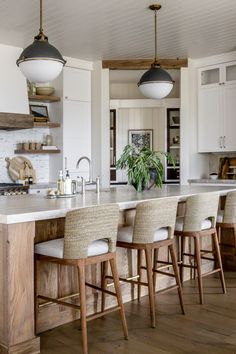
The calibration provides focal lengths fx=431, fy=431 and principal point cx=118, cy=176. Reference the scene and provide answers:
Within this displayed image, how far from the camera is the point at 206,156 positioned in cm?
670

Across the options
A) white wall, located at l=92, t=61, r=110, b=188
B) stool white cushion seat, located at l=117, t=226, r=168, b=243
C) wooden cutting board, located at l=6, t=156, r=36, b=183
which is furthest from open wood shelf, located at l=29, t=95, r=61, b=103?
stool white cushion seat, located at l=117, t=226, r=168, b=243

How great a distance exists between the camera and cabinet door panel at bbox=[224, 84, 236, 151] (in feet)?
20.2

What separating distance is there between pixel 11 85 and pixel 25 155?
109 centimetres

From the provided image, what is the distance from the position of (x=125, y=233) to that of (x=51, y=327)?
0.85 metres

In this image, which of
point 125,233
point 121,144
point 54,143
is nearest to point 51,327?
point 125,233

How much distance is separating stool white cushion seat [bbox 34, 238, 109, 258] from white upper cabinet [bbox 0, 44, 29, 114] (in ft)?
10.9

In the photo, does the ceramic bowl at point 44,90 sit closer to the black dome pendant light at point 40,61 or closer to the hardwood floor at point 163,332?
the black dome pendant light at point 40,61

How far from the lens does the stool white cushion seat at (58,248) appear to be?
269 centimetres

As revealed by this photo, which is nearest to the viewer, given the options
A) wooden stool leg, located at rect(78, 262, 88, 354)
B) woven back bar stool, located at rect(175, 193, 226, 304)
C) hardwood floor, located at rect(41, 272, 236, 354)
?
wooden stool leg, located at rect(78, 262, 88, 354)

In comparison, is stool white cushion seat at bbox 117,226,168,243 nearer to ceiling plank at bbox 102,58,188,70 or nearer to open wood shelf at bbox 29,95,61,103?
open wood shelf at bbox 29,95,61,103

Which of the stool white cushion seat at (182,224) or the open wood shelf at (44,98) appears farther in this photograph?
the open wood shelf at (44,98)

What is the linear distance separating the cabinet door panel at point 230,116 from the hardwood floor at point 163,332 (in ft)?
9.88

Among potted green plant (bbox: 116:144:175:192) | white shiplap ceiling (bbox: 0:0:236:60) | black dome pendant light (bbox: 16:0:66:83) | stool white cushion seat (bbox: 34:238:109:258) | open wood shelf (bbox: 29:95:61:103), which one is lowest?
stool white cushion seat (bbox: 34:238:109:258)

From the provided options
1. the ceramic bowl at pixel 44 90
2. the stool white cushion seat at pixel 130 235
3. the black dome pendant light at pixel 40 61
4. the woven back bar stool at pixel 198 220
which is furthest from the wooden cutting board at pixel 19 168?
the stool white cushion seat at pixel 130 235
